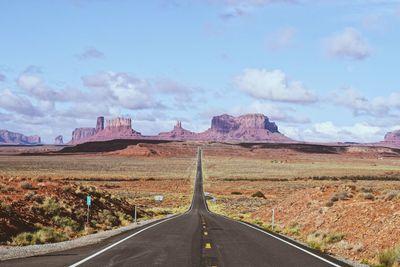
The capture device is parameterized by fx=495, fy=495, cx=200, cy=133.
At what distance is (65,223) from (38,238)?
178 inches

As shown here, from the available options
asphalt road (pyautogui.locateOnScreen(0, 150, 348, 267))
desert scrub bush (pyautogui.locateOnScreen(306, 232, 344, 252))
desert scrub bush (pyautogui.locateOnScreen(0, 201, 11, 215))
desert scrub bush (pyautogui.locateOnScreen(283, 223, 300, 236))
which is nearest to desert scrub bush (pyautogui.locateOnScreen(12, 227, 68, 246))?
desert scrub bush (pyautogui.locateOnScreen(0, 201, 11, 215))

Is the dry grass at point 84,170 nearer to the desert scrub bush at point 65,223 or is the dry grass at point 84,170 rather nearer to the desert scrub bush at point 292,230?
the desert scrub bush at point 65,223

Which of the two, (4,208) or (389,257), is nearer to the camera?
(389,257)

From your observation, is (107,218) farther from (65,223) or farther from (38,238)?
(38,238)

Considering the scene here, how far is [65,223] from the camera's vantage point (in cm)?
2291

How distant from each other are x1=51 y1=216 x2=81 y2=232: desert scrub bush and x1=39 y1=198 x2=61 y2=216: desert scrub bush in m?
0.71

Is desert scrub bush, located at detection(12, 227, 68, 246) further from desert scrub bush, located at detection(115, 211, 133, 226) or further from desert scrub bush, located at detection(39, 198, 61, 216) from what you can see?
desert scrub bush, located at detection(115, 211, 133, 226)

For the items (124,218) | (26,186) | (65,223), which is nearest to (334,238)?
(65,223)

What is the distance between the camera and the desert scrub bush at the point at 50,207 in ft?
77.0

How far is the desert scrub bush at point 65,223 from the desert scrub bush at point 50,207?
2.32 ft

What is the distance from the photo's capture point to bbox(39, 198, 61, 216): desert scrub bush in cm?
2348

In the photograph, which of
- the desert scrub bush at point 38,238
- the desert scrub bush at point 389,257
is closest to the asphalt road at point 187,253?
the desert scrub bush at point 389,257

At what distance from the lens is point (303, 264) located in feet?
41.1

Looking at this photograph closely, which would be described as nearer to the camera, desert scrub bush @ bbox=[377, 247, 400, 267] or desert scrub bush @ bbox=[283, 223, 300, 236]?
desert scrub bush @ bbox=[377, 247, 400, 267]
